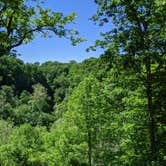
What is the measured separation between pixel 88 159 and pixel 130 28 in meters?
16.2

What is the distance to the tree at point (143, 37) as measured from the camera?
55.6 ft

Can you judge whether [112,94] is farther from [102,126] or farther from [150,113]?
[150,113]

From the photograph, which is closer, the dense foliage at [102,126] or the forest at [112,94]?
the forest at [112,94]

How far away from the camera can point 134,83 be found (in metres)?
18.0

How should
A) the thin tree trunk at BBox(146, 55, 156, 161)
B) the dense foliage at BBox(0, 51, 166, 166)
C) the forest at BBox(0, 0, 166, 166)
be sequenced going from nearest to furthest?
the forest at BBox(0, 0, 166, 166) → the thin tree trunk at BBox(146, 55, 156, 161) → the dense foliage at BBox(0, 51, 166, 166)

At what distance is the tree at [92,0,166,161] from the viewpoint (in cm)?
1695

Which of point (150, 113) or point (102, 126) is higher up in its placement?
point (150, 113)

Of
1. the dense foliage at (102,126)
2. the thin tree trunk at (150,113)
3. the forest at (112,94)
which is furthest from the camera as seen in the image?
the dense foliage at (102,126)

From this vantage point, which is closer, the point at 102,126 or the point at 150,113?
the point at 150,113

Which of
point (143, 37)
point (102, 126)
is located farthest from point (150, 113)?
point (102, 126)

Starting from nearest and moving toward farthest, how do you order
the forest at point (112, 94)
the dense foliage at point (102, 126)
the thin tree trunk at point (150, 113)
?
the forest at point (112, 94) → the thin tree trunk at point (150, 113) → the dense foliage at point (102, 126)

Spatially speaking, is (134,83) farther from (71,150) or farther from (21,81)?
(21,81)

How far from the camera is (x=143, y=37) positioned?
56.0 ft

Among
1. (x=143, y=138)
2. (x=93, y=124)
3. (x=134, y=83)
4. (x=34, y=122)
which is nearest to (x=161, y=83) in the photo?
(x=134, y=83)
